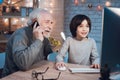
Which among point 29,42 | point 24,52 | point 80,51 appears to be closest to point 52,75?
point 24,52

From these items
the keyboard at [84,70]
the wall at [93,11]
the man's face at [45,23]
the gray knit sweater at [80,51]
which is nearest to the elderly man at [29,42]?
the man's face at [45,23]

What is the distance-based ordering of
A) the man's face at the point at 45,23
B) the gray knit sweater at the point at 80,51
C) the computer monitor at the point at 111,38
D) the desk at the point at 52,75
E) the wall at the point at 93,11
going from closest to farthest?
the computer monitor at the point at 111,38 → the desk at the point at 52,75 → the man's face at the point at 45,23 → the gray knit sweater at the point at 80,51 → the wall at the point at 93,11

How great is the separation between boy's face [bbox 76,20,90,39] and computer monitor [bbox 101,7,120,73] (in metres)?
0.83

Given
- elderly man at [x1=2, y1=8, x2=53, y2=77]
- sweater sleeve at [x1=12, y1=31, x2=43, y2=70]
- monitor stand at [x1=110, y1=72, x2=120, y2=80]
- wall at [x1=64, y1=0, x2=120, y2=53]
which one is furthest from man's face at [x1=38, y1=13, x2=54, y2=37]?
wall at [x1=64, y1=0, x2=120, y2=53]

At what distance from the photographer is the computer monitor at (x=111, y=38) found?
54.5 inches

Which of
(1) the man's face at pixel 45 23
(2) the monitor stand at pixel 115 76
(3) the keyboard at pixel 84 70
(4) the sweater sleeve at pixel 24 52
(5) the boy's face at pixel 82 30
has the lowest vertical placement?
(3) the keyboard at pixel 84 70

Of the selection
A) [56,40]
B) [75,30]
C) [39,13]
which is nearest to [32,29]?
[39,13]

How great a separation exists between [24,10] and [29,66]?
2.49m

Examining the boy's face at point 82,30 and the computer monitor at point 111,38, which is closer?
the computer monitor at point 111,38

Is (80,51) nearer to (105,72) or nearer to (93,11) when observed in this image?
(105,72)

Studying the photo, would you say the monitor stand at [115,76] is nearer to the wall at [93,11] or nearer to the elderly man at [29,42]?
the elderly man at [29,42]

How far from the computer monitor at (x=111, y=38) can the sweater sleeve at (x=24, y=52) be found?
519mm

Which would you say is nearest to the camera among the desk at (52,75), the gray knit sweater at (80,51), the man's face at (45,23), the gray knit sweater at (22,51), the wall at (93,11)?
the desk at (52,75)

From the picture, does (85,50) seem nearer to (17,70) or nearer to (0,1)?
(17,70)
